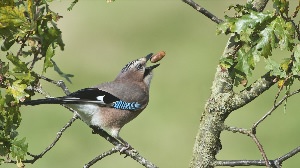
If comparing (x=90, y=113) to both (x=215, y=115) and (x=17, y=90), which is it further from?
(x=17, y=90)

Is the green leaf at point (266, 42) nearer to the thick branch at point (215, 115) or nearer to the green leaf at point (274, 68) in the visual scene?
the green leaf at point (274, 68)

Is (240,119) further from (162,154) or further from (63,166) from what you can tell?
(63,166)

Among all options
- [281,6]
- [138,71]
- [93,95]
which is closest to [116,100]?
[93,95]

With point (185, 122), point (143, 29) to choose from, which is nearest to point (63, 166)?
point (185, 122)

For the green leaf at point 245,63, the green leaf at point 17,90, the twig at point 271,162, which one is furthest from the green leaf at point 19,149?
the green leaf at point 245,63

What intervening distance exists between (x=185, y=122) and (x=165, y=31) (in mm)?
5423

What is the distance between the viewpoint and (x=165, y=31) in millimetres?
22203

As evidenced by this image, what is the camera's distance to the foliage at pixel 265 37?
477cm

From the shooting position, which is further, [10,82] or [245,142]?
[245,142]

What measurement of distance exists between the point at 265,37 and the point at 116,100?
11.1 feet

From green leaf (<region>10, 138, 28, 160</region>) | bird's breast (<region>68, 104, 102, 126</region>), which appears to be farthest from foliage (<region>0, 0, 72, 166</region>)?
bird's breast (<region>68, 104, 102, 126</region>)

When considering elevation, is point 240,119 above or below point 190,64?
below

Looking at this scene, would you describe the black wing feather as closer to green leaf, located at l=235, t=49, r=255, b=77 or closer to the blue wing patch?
the blue wing patch

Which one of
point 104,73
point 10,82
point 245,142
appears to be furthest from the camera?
point 104,73
